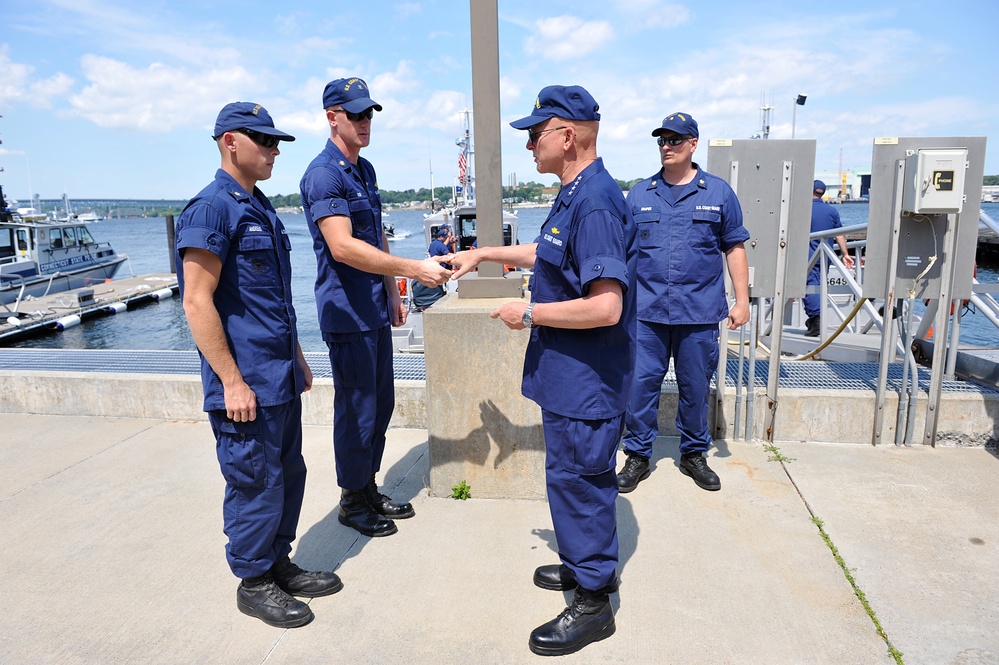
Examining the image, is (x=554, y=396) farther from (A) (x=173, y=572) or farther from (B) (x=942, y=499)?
(B) (x=942, y=499)

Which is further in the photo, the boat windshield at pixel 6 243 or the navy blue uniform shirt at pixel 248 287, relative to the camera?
the boat windshield at pixel 6 243

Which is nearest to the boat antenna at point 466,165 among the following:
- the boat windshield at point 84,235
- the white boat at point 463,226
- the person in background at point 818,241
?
the white boat at point 463,226

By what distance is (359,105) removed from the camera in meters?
2.98

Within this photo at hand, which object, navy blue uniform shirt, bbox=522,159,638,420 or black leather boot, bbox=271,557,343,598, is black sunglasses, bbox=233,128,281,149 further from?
black leather boot, bbox=271,557,343,598

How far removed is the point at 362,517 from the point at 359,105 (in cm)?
195

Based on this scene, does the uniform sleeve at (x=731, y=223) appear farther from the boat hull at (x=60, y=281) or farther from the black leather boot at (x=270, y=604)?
the boat hull at (x=60, y=281)

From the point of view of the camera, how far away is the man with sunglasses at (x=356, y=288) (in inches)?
116

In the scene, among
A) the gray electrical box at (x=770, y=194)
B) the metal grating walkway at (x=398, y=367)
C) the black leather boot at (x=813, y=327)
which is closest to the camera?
the gray electrical box at (x=770, y=194)

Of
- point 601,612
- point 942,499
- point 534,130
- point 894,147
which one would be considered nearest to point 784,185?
point 894,147

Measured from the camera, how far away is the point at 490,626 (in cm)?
251

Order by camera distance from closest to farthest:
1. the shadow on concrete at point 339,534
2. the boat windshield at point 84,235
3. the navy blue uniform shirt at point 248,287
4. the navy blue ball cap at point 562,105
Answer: the navy blue ball cap at point 562,105 → the navy blue uniform shirt at point 248,287 → the shadow on concrete at point 339,534 → the boat windshield at point 84,235

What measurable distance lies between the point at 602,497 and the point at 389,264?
4.40 ft

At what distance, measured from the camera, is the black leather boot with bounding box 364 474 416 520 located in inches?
133

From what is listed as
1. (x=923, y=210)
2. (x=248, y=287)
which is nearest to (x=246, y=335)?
(x=248, y=287)
